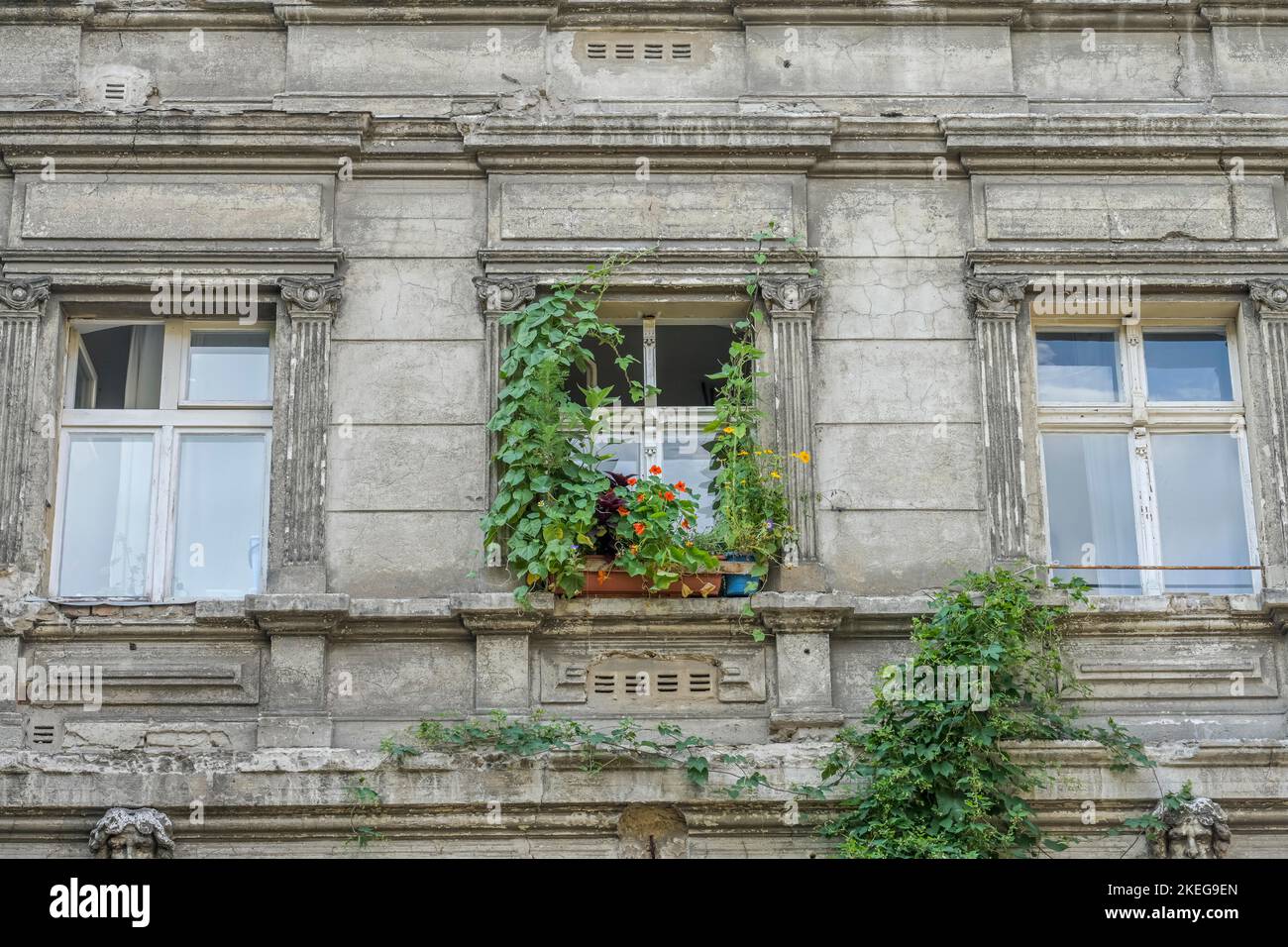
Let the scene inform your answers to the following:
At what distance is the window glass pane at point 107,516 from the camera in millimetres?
9562

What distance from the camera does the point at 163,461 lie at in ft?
32.0

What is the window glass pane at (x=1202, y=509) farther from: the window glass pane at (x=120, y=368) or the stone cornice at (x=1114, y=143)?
the window glass pane at (x=120, y=368)

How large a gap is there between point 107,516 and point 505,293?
2265 mm

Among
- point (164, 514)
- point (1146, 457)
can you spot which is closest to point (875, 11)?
point (1146, 457)

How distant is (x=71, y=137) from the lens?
9875mm

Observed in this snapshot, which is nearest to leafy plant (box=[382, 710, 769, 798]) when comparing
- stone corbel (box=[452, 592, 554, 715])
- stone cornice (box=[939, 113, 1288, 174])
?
stone corbel (box=[452, 592, 554, 715])

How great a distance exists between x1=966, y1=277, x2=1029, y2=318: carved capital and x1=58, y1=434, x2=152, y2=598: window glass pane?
423 centimetres

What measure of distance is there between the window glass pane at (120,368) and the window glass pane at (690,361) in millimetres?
A: 2564

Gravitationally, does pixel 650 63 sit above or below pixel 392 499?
above

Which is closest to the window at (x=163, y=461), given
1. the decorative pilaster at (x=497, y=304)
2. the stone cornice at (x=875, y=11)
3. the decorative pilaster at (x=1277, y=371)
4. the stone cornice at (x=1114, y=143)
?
the decorative pilaster at (x=497, y=304)

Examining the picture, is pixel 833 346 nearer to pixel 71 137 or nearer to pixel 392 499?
pixel 392 499

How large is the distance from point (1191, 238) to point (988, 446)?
1.57m

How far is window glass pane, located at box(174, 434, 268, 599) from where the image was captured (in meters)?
9.59
